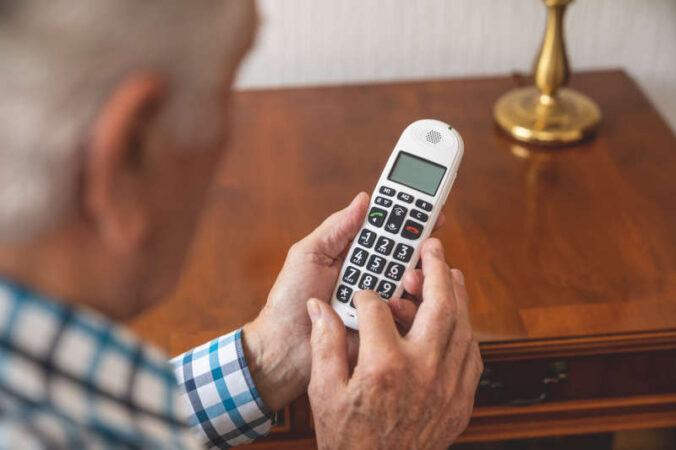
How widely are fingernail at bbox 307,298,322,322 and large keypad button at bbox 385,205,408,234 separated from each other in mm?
105

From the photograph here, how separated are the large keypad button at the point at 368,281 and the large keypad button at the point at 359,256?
0.01 metres

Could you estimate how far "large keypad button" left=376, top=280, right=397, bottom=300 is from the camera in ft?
2.27

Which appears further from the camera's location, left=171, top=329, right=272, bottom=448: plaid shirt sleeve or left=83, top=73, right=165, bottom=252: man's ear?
left=171, top=329, right=272, bottom=448: plaid shirt sleeve

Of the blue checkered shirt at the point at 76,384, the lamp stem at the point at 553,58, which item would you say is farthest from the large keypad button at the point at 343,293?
the lamp stem at the point at 553,58

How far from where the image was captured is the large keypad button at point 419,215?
0.71 metres

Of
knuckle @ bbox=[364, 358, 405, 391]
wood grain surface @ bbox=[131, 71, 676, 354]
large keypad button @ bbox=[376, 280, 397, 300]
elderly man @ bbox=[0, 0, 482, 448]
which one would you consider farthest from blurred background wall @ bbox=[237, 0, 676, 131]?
elderly man @ bbox=[0, 0, 482, 448]

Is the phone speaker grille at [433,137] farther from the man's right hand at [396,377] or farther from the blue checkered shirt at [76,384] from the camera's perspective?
the blue checkered shirt at [76,384]

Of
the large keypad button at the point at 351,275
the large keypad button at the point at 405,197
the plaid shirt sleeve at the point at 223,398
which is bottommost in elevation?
the plaid shirt sleeve at the point at 223,398

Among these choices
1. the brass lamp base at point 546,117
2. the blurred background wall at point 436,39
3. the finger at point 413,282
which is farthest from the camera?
the blurred background wall at point 436,39

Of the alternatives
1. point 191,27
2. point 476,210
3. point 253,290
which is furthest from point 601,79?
point 191,27

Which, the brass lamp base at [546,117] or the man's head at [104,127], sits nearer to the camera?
the man's head at [104,127]

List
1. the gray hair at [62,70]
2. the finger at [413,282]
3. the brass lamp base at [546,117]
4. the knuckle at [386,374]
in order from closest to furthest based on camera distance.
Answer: the gray hair at [62,70], the knuckle at [386,374], the finger at [413,282], the brass lamp base at [546,117]

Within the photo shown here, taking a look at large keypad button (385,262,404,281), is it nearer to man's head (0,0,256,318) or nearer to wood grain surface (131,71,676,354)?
wood grain surface (131,71,676,354)

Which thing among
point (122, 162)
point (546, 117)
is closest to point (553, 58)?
point (546, 117)
